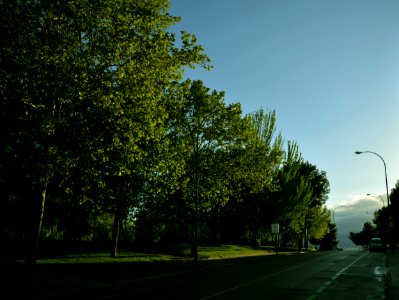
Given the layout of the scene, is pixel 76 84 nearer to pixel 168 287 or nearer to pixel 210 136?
pixel 168 287

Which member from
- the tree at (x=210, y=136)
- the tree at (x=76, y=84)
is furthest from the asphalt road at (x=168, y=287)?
the tree at (x=210, y=136)

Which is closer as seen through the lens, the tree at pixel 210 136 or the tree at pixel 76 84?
the tree at pixel 76 84

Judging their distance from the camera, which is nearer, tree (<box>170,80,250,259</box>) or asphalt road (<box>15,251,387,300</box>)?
asphalt road (<box>15,251,387,300</box>)

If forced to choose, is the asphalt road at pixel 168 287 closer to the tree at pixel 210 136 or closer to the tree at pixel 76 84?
the tree at pixel 76 84

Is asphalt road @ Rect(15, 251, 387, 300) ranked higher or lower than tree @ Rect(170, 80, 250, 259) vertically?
lower

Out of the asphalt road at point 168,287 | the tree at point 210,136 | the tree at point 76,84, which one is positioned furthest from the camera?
the tree at point 210,136

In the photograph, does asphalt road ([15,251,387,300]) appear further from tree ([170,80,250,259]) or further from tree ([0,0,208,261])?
tree ([170,80,250,259])

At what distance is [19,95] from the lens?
15.0 metres

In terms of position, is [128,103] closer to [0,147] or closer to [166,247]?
[0,147]

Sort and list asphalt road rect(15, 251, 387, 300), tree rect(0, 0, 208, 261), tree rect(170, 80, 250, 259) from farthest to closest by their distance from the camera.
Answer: tree rect(170, 80, 250, 259) < tree rect(0, 0, 208, 261) < asphalt road rect(15, 251, 387, 300)

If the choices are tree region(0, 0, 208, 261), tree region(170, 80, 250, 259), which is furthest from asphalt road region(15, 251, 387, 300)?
tree region(170, 80, 250, 259)

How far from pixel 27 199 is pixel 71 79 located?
2489 centimetres

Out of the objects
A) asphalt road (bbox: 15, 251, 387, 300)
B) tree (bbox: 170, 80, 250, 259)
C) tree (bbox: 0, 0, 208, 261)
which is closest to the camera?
asphalt road (bbox: 15, 251, 387, 300)

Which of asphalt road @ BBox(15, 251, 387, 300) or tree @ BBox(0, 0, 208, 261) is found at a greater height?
tree @ BBox(0, 0, 208, 261)
